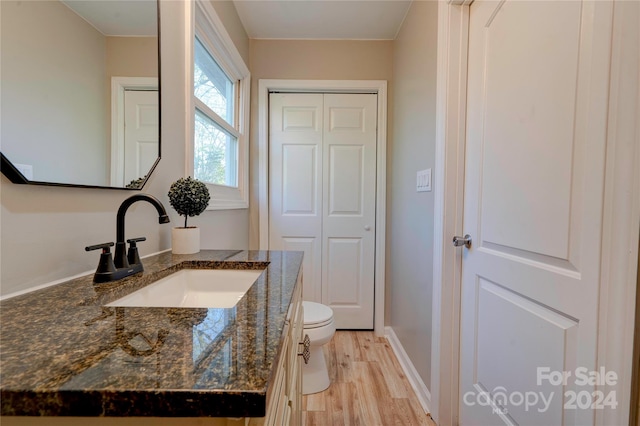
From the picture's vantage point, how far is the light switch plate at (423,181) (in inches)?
59.4

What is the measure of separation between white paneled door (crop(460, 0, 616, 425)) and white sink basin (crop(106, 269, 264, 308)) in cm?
91

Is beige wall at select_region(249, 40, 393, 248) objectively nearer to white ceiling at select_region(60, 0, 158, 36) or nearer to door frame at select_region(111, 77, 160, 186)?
white ceiling at select_region(60, 0, 158, 36)

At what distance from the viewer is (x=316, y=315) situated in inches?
64.7

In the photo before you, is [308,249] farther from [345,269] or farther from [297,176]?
[297,176]

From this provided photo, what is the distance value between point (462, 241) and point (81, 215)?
4.60 feet

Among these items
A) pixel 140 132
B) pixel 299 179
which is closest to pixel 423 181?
pixel 299 179

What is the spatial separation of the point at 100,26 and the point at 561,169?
53.4 inches

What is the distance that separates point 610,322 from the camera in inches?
26.2

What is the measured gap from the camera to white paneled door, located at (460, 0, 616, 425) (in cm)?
73

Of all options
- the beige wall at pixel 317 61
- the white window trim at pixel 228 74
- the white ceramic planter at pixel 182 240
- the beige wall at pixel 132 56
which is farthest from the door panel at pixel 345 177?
the beige wall at pixel 132 56

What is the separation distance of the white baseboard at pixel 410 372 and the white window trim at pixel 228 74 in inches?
60.1

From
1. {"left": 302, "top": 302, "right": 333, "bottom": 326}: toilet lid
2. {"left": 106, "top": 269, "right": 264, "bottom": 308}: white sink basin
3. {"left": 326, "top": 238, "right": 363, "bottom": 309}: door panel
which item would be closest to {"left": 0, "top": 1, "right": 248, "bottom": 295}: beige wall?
{"left": 106, "top": 269, "right": 264, "bottom": 308}: white sink basin

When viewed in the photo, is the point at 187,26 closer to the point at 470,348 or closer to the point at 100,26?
the point at 100,26

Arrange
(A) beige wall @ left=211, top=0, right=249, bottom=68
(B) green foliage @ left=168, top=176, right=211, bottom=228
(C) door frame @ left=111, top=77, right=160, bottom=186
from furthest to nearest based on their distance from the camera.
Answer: (A) beige wall @ left=211, top=0, right=249, bottom=68 < (B) green foliage @ left=168, top=176, right=211, bottom=228 < (C) door frame @ left=111, top=77, right=160, bottom=186
